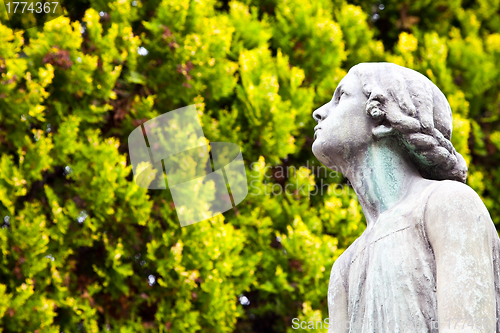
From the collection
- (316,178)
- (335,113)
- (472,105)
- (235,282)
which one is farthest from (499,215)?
(335,113)

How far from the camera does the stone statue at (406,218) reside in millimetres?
2314

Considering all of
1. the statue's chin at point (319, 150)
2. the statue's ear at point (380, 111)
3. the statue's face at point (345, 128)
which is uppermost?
the statue's ear at point (380, 111)

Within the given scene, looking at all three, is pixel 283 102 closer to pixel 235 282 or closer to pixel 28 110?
pixel 235 282

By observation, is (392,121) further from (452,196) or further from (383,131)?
(452,196)

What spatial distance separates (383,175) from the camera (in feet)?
9.04

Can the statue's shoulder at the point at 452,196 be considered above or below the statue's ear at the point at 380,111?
below

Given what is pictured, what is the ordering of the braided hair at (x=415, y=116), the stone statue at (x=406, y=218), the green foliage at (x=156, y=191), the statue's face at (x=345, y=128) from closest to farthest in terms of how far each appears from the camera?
the stone statue at (x=406, y=218)
the braided hair at (x=415, y=116)
the statue's face at (x=345, y=128)
the green foliage at (x=156, y=191)

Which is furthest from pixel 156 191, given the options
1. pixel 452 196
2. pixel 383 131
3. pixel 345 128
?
pixel 452 196

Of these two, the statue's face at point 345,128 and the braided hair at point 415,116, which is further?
the statue's face at point 345,128

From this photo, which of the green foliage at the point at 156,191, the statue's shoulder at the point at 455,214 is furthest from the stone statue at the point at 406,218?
the green foliage at the point at 156,191

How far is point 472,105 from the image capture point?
29.2ft

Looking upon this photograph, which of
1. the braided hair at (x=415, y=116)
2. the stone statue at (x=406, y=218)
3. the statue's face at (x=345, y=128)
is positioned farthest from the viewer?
the statue's face at (x=345, y=128)

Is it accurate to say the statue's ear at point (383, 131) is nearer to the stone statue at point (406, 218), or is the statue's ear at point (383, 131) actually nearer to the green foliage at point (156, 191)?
the stone statue at point (406, 218)

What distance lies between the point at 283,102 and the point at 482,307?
5078 mm
